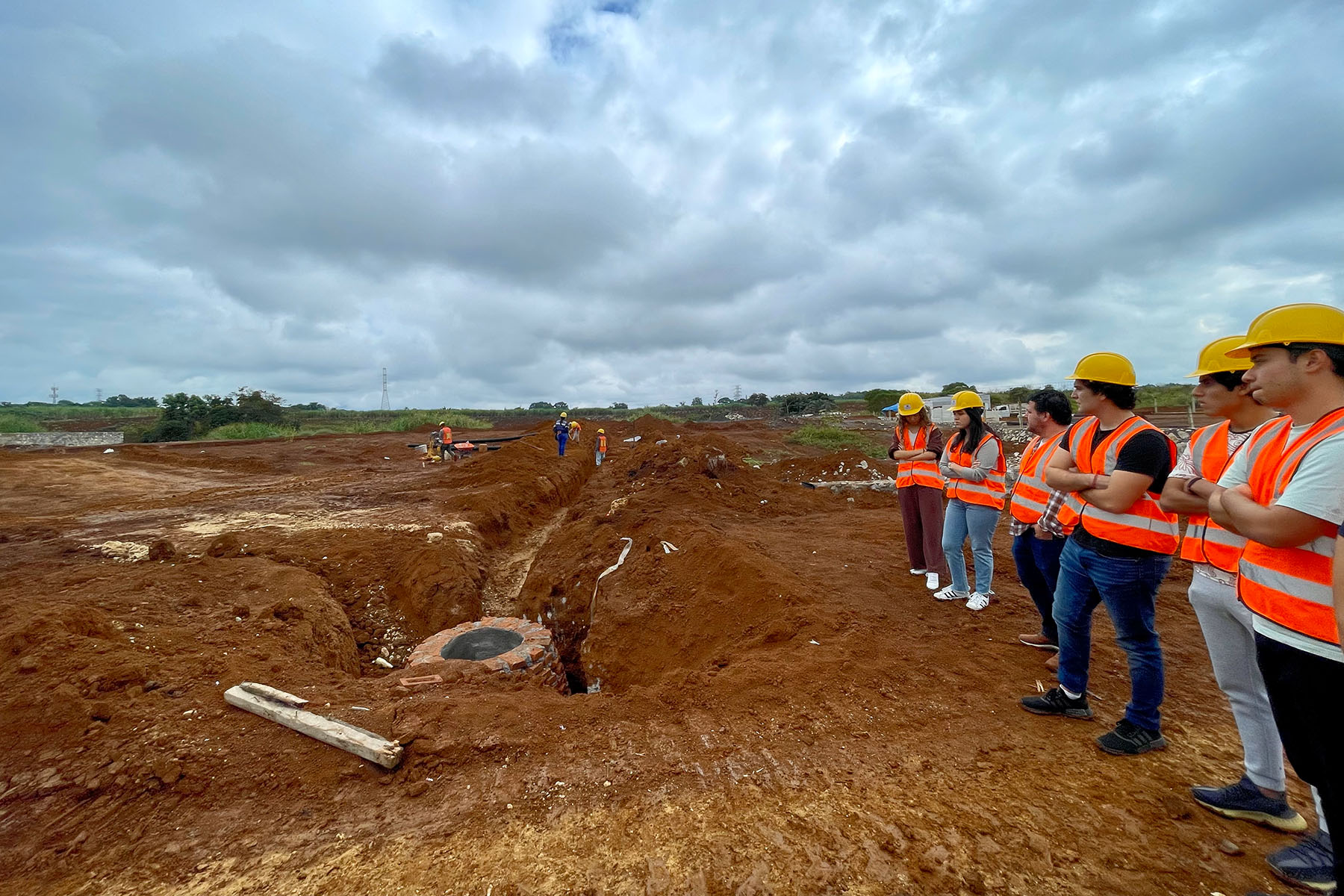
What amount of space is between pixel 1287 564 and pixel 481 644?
5.02 meters

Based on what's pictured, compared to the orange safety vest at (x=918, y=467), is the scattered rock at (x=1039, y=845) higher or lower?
lower

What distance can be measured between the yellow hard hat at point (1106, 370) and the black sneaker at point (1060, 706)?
1.66m

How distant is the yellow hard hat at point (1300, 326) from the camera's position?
1615 mm

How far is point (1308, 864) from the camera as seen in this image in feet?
5.78

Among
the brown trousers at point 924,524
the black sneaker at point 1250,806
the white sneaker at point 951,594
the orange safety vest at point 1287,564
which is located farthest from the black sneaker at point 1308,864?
the brown trousers at point 924,524

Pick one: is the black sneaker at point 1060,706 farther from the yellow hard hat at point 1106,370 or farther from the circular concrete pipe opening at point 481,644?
the circular concrete pipe opening at point 481,644

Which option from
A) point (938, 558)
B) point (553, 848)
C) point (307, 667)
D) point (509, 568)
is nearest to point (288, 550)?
point (509, 568)

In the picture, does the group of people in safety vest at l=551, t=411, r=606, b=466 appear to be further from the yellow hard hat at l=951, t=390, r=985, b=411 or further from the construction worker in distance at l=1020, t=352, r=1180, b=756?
the construction worker in distance at l=1020, t=352, r=1180, b=756

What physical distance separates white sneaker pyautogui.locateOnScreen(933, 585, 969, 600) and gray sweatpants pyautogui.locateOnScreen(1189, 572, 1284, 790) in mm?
Answer: 2676

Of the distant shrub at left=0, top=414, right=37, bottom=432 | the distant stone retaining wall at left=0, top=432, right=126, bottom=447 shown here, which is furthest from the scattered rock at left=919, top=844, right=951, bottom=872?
the distant shrub at left=0, top=414, right=37, bottom=432

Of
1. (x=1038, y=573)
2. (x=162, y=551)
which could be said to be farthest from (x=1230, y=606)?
(x=162, y=551)

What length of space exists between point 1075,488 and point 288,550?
837 centimetres

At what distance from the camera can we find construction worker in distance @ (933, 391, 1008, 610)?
14.3 ft

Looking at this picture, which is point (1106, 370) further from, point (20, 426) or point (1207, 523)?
point (20, 426)
